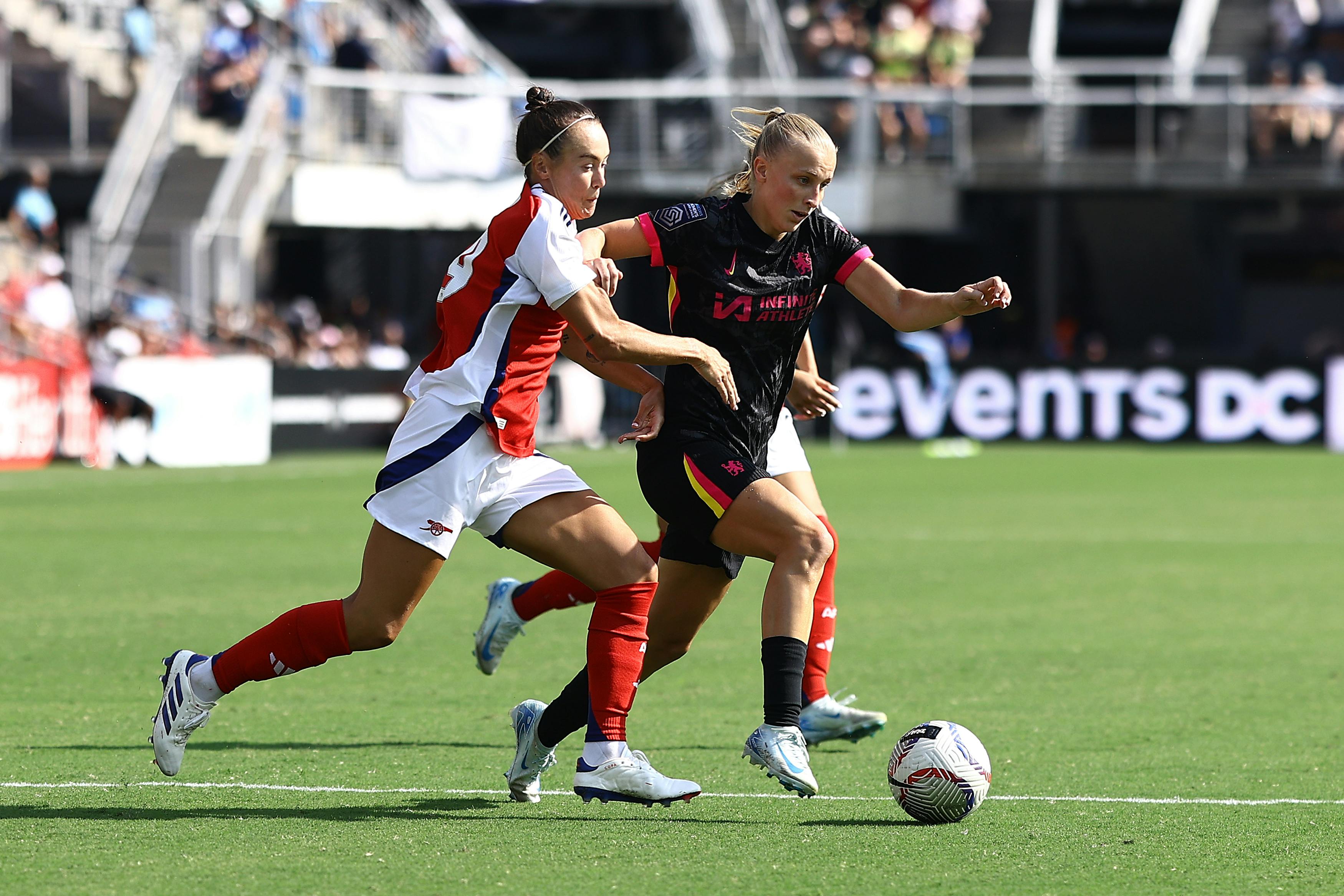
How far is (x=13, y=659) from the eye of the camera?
858cm

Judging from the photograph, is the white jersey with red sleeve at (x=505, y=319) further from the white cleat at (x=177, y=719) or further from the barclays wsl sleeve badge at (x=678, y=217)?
the white cleat at (x=177, y=719)

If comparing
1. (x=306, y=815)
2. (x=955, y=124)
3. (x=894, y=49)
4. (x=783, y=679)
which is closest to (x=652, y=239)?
(x=783, y=679)

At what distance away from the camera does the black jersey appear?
5770mm

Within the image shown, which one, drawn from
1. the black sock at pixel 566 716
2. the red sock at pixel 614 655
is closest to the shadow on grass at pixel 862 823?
the red sock at pixel 614 655

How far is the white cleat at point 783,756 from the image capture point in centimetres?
532

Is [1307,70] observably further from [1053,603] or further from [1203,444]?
[1053,603]

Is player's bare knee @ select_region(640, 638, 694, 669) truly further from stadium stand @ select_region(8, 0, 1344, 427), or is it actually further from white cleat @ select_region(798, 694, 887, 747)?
stadium stand @ select_region(8, 0, 1344, 427)

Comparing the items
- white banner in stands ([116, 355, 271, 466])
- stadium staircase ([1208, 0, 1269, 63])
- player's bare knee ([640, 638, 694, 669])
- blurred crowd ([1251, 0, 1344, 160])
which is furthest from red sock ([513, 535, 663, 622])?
stadium staircase ([1208, 0, 1269, 63])

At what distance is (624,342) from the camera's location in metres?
5.31

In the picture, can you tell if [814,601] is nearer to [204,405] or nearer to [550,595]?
[550,595]

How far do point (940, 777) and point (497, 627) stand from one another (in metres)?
2.53

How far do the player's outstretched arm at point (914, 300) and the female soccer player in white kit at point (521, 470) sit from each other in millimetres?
648

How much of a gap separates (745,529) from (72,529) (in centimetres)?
1031

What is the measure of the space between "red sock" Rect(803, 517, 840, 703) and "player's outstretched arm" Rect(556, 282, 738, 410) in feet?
5.04
